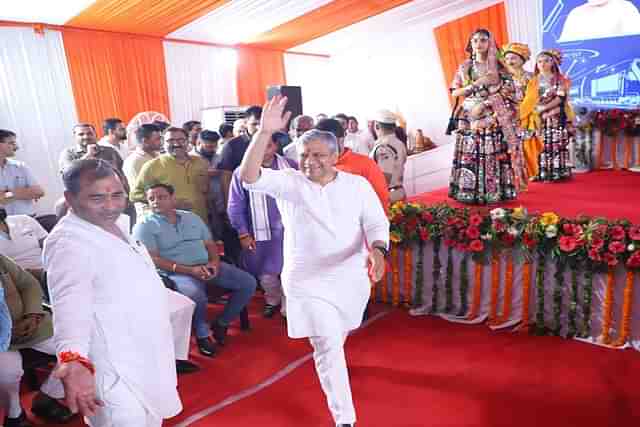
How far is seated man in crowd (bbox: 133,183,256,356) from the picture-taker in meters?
3.12

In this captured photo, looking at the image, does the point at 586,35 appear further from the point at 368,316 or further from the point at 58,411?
the point at 58,411

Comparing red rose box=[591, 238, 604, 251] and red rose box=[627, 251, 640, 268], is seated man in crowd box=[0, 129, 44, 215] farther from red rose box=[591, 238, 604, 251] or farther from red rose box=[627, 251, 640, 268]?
red rose box=[627, 251, 640, 268]

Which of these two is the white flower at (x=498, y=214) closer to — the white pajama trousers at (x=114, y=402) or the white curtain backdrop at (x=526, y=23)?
the white pajama trousers at (x=114, y=402)

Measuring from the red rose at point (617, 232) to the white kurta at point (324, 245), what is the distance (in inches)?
60.0

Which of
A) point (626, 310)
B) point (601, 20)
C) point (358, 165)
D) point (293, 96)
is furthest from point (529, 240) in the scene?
point (293, 96)

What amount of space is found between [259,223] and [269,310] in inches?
30.2

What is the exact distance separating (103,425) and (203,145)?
3.15m

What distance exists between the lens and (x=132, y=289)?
1.48 meters

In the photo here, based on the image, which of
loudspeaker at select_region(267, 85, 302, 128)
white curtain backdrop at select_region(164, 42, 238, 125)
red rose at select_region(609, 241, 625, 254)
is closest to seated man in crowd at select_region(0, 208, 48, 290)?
red rose at select_region(609, 241, 625, 254)

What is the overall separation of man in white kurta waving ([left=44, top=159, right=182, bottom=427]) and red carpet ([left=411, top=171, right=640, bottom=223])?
3.06 metres

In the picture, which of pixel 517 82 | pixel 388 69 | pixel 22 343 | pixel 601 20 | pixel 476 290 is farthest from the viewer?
pixel 388 69

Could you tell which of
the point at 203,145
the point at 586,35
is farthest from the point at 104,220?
the point at 586,35

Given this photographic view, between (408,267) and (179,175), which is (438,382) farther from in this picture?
(179,175)

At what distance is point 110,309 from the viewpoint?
1435 millimetres
